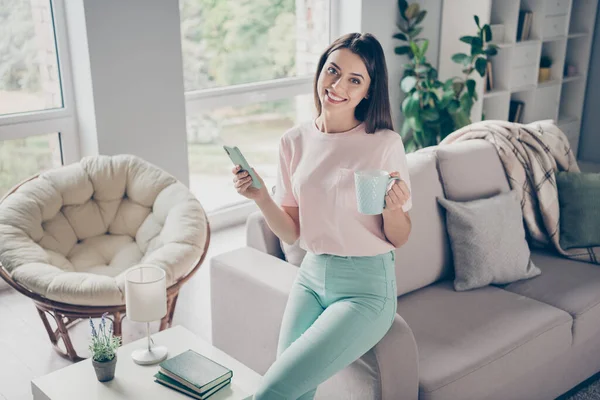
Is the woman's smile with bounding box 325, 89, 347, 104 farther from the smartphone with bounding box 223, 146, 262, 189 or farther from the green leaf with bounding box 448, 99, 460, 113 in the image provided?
the green leaf with bounding box 448, 99, 460, 113

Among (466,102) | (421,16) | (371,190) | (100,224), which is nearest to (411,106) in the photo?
(466,102)

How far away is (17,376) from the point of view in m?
2.64

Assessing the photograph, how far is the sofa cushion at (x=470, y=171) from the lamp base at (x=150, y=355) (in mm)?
1247

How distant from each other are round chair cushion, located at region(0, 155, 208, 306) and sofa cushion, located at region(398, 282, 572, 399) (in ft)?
3.16

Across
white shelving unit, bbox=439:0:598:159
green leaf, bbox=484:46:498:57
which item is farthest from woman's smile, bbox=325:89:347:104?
white shelving unit, bbox=439:0:598:159

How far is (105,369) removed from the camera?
190cm

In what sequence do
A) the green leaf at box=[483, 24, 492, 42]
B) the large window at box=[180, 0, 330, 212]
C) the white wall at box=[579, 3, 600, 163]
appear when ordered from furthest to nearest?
1. the white wall at box=[579, 3, 600, 163]
2. the green leaf at box=[483, 24, 492, 42]
3. the large window at box=[180, 0, 330, 212]

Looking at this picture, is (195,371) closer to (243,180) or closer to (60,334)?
(243,180)

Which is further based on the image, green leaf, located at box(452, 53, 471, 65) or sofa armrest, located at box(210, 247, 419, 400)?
green leaf, located at box(452, 53, 471, 65)

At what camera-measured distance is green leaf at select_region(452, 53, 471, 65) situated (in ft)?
14.9

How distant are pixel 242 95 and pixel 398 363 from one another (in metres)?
2.68

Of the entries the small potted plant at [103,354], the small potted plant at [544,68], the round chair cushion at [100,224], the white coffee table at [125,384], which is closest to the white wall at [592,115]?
the small potted plant at [544,68]

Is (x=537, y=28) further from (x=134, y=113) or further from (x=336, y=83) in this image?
(x=336, y=83)

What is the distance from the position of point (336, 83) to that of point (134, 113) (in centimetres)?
194
